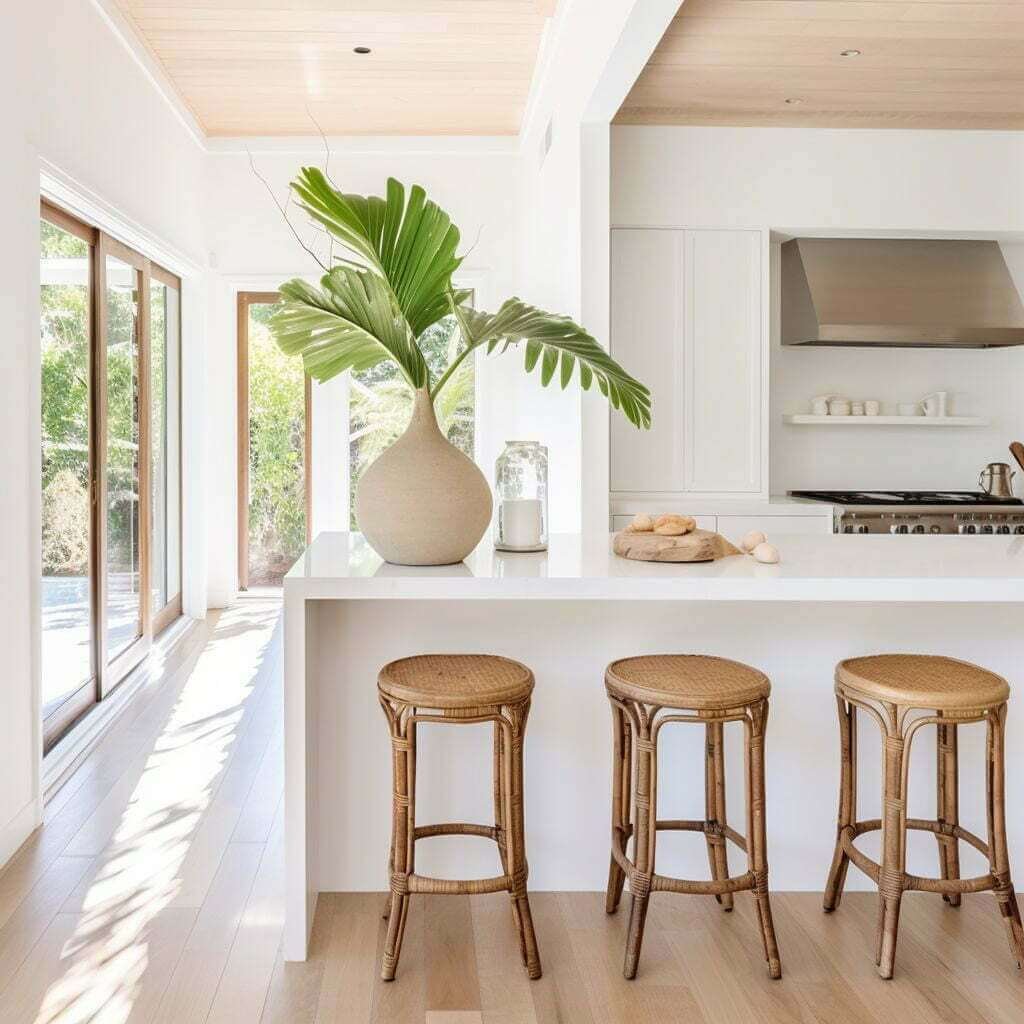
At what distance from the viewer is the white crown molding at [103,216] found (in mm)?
3754

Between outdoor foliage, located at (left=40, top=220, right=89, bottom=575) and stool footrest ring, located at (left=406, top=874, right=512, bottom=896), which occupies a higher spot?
outdoor foliage, located at (left=40, top=220, right=89, bottom=575)

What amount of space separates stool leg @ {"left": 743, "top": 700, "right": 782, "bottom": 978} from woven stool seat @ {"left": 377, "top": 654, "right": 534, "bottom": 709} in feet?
1.63

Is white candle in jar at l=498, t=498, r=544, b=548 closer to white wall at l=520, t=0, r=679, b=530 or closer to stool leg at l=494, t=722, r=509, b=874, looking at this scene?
stool leg at l=494, t=722, r=509, b=874

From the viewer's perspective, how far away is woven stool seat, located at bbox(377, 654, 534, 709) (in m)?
2.32

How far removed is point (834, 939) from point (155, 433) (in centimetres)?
461

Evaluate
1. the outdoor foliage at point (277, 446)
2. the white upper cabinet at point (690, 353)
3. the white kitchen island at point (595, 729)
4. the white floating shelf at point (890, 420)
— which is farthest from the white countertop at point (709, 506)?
the outdoor foliage at point (277, 446)

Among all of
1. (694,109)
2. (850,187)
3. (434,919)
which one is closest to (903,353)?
(850,187)

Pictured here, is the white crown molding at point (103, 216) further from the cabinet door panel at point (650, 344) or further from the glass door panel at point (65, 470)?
the cabinet door panel at point (650, 344)

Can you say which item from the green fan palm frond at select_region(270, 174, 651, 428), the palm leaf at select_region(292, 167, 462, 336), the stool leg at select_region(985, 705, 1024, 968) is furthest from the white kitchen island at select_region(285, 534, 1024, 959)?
the palm leaf at select_region(292, 167, 462, 336)

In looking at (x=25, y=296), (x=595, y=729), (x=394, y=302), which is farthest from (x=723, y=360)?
(x=25, y=296)

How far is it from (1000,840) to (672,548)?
977 mm

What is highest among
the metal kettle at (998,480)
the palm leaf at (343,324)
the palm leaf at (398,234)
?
the palm leaf at (398,234)

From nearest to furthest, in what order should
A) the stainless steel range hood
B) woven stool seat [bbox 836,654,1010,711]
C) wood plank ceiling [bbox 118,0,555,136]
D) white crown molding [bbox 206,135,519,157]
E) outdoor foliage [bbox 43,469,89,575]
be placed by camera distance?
woven stool seat [bbox 836,654,1010,711], outdoor foliage [bbox 43,469,89,575], wood plank ceiling [bbox 118,0,555,136], the stainless steel range hood, white crown molding [bbox 206,135,519,157]

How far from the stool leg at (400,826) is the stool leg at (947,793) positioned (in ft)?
4.21
